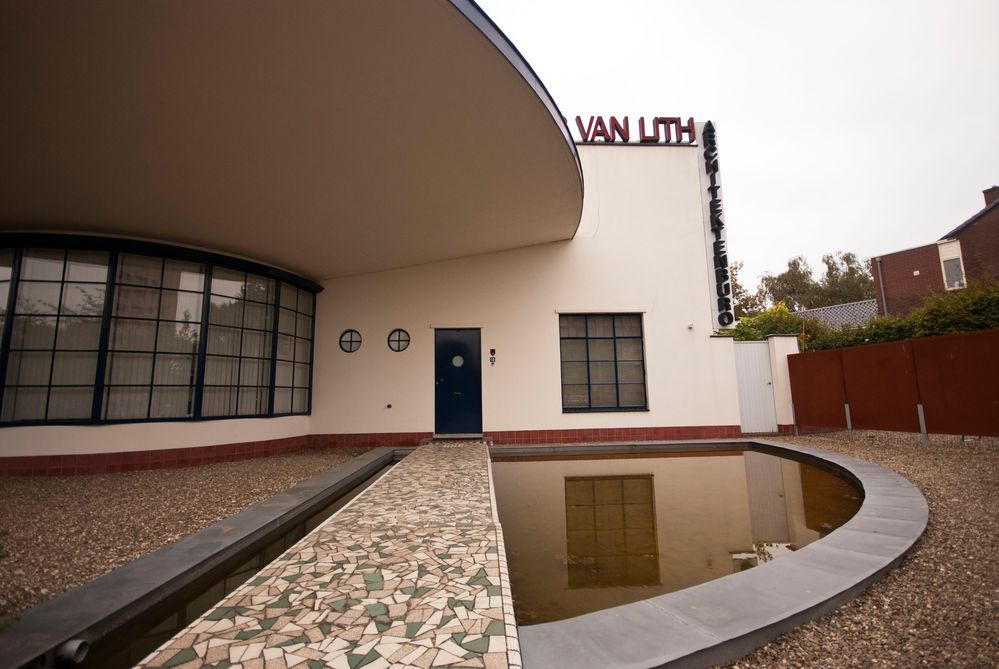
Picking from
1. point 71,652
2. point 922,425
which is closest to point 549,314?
point 922,425

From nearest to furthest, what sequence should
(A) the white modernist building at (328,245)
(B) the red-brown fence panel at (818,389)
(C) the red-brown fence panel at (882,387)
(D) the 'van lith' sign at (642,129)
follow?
(A) the white modernist building at (328,245) → (C) the red-brown fence panel at (882,387) → (B) the red-brown fence panel at (818,389) → (D) the 'van lith' sign at (642,129)

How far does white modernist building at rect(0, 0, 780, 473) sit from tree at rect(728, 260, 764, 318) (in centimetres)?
1105

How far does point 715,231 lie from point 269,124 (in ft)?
26.5

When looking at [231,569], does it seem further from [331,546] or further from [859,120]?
[859,120]

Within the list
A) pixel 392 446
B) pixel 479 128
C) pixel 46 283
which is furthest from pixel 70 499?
pixel 479 128

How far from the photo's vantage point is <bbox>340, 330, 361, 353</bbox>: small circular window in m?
8.16

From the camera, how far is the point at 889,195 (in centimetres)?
2878

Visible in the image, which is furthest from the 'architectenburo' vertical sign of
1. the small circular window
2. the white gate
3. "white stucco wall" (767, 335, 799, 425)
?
the small circular window

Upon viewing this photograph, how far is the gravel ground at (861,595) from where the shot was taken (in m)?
1.57

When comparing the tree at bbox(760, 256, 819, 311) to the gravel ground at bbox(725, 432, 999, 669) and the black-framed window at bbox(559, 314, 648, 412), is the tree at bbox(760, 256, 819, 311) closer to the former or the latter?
the black-framed window at bbox(559, 314, 648, 412)

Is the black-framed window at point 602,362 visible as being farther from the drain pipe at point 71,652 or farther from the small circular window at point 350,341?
the drain pipe at point 71,652

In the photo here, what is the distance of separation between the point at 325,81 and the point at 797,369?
9.11 m

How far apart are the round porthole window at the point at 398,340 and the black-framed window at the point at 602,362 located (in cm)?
307

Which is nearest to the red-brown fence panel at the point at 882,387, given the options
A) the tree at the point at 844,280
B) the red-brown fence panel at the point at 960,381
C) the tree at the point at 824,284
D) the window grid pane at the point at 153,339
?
the red-brown fence panel at the point at 960,381
